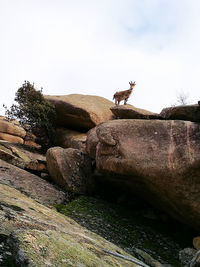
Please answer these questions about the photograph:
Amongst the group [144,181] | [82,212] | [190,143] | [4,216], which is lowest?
[82,212]

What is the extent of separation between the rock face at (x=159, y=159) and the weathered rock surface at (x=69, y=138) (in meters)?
5.46

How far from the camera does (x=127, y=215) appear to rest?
1395cm

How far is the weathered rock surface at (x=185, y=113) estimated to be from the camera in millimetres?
13377

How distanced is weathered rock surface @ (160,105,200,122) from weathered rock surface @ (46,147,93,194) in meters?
5.28

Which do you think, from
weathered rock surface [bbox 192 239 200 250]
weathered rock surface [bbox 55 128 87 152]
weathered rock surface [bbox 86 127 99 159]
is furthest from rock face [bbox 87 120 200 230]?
weathered rock surface [bbox 55 128 87 152]

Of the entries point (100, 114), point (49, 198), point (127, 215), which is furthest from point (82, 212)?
point (100, 114)

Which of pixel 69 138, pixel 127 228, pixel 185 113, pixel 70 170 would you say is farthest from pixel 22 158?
pixel 185 113

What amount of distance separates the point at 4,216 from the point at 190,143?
8587 mm

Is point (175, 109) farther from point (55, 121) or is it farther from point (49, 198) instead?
point (55, 121)

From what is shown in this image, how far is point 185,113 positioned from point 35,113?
11216 millimetres

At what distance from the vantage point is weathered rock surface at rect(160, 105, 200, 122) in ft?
43.9

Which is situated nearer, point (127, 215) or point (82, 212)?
point (82, 212)

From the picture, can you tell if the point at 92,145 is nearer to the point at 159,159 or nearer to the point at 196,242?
the point at 159,159

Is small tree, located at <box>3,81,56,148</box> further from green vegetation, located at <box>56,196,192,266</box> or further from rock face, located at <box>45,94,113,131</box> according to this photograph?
green vegetation, located at <box>56,196,192,266</box>
